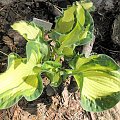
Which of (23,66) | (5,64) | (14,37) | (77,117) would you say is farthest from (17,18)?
(77,117)

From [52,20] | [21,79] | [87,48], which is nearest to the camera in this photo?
[21,79]

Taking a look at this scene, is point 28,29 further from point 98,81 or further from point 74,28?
point 98,81

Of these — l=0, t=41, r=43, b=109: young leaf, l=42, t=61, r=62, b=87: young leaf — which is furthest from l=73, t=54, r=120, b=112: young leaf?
l=0, t=41, r=43, b=109: young leaf

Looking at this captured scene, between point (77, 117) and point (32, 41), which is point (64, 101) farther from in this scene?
point (32, 41)

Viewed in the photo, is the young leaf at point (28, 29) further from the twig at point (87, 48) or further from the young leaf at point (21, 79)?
the twig at point (87, 48)

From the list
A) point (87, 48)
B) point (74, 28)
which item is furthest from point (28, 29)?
point (87, 48)

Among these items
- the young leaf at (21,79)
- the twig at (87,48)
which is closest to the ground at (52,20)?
the twig at (87,48)
